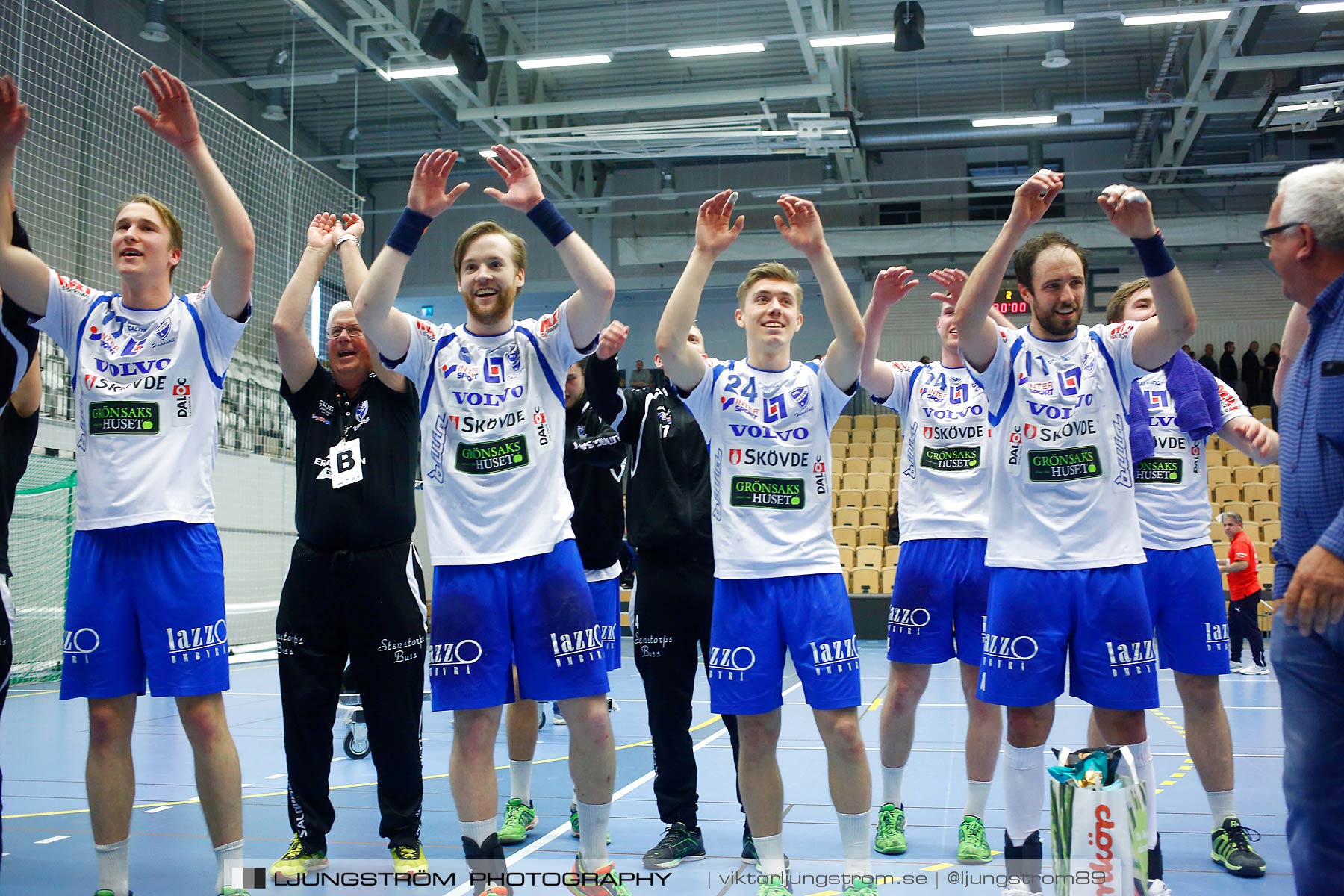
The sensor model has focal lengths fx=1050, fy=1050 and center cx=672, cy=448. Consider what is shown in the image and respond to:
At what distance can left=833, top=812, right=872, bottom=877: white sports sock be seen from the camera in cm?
333

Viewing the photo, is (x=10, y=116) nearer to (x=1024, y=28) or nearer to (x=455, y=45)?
(x=455, y=45)

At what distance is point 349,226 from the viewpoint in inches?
158

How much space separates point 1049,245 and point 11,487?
360 cm

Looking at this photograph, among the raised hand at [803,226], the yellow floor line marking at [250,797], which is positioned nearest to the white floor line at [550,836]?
the yellow floor line marking at [250,797]

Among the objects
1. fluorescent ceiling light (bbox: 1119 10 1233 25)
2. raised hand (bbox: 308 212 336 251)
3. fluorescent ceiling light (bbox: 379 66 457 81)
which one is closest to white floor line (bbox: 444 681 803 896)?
raised hand (bbox: 308 212 336 251)

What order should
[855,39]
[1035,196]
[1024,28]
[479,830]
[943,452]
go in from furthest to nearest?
1. [855,39]
2. [1024,28]
3. [943,452]
4. [1035,196]
5. [479,830]

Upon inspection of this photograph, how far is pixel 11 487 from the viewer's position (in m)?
3.56

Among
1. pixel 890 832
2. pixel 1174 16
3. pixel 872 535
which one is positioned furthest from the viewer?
pixel 872 535

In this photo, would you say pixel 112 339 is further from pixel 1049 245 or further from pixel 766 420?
pixel 1049 245

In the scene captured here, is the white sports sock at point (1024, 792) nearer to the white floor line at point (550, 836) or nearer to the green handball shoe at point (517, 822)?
the white floor line at point (550, 836)

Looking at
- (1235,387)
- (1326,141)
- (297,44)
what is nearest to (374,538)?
(297,44)

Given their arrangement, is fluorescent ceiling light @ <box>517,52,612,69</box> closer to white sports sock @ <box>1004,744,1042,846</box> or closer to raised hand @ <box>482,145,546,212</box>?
raised hand @ <box>482,145,546,212</box>

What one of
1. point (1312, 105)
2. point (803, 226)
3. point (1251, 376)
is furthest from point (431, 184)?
point (1251, 376)

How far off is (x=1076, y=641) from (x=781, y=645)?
95 cm
